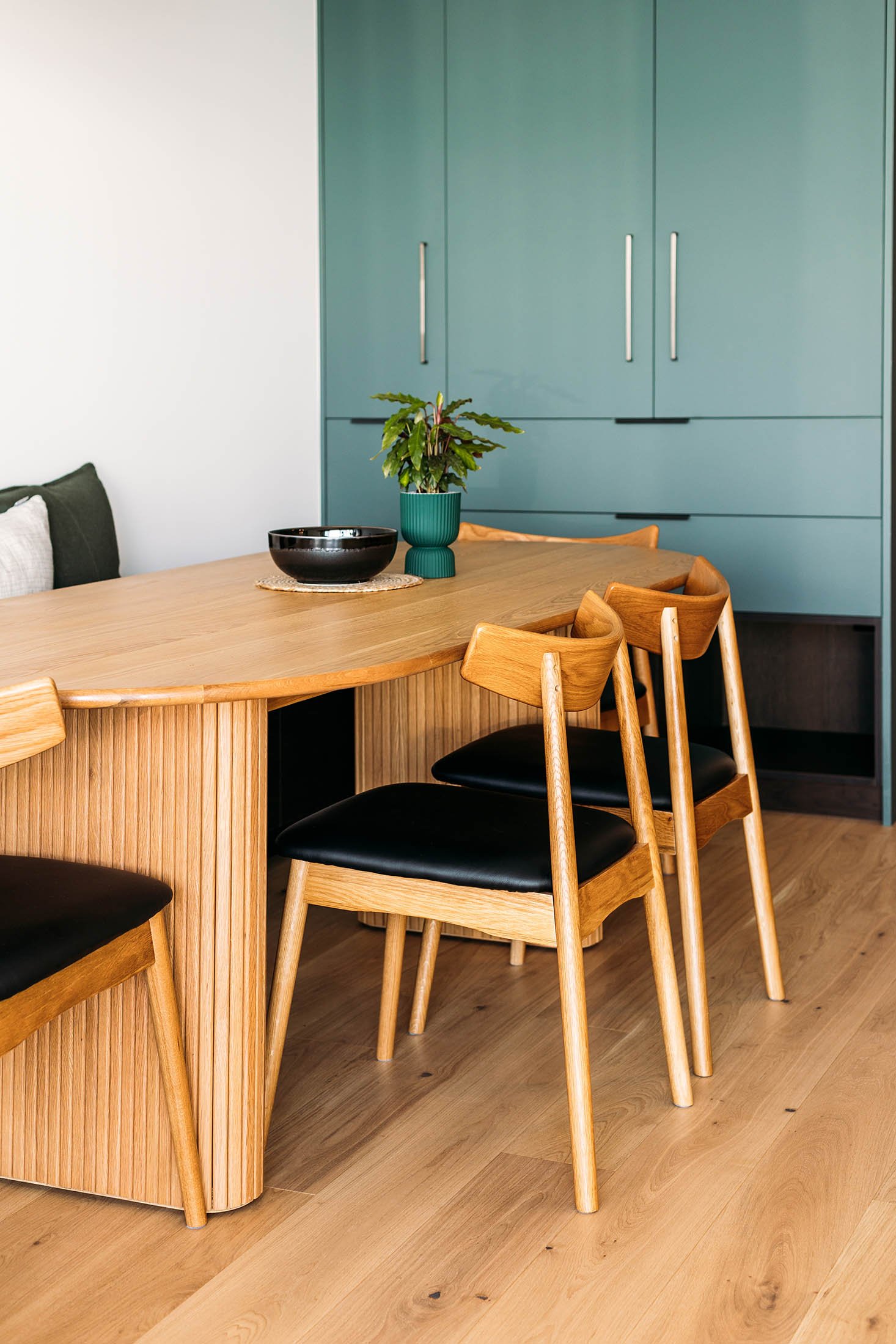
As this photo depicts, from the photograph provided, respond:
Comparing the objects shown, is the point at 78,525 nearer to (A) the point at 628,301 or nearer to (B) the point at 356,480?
(B) the point at 356,480

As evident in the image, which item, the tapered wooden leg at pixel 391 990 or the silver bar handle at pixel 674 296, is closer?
the tapered wooden leg at pixel 391 990

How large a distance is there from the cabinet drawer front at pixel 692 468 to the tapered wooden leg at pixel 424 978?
73.2 inches

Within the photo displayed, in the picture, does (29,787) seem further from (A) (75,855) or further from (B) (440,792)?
(B) (440,792)

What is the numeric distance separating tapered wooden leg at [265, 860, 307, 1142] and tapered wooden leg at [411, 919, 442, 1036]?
39 cm

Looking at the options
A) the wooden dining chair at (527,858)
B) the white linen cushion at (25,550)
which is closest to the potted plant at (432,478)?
the wooden dining chair at (527,858)

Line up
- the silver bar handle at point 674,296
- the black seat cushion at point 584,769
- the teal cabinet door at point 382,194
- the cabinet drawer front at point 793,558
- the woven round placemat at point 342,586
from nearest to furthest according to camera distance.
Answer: the black seat cushion at point 584,769 < the woven round placemat at point 342,586 < the cabinet drawer front at point 793,558 < the silver bar handle at point 674,296 < the teal cabinet door at point 382,194

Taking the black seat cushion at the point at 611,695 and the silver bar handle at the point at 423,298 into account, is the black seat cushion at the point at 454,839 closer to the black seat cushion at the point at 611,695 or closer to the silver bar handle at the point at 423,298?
the black seat cushion at the point at 611,695

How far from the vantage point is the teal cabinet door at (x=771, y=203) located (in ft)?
11.9

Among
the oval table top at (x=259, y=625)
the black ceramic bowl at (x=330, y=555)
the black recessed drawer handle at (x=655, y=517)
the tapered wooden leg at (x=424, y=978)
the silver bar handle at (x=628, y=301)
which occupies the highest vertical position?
the silver bar handle at (x=628, y=301)

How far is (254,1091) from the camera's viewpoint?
1.82m

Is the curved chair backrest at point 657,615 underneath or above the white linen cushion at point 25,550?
underneath

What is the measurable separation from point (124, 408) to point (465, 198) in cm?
125

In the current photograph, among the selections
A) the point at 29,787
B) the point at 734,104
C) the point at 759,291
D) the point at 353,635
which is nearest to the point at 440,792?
the point at 353,635

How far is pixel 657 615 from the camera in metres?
2.22
